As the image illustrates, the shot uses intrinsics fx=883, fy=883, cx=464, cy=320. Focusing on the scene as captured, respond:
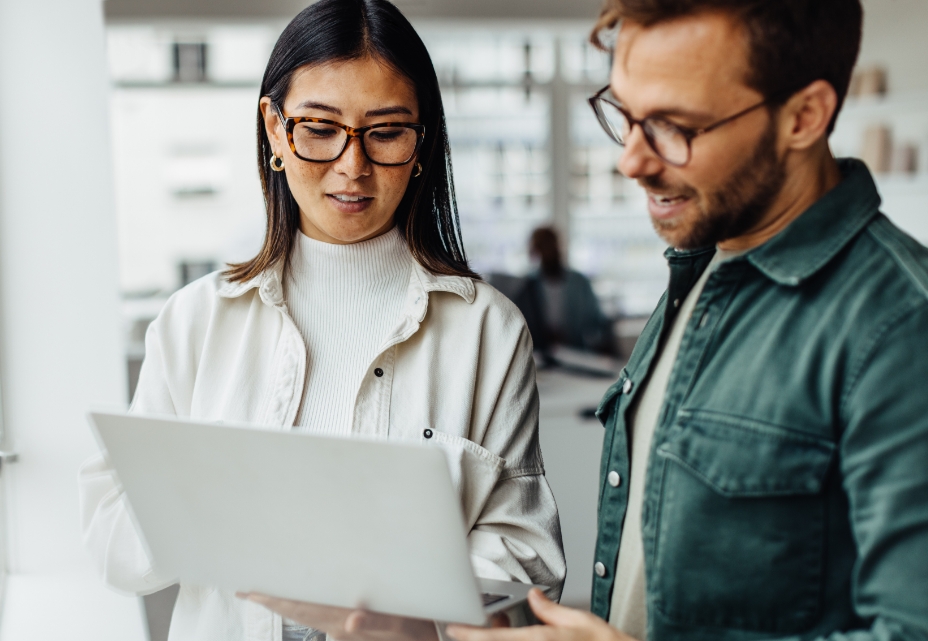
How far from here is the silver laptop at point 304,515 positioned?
90 cm

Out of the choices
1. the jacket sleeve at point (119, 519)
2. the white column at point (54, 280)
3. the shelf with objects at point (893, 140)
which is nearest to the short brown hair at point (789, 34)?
the jacket sleeve at point (119, 519)

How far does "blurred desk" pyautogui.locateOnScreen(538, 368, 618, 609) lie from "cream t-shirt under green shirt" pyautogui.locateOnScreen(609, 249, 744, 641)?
216cm

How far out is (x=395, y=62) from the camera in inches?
49.8

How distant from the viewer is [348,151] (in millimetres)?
1239

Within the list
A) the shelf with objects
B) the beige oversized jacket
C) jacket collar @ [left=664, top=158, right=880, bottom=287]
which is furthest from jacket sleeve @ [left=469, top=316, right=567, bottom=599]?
the shelf with objects

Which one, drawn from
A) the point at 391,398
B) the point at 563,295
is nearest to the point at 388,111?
the point at 391,398

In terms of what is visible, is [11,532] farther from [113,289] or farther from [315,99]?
[315,99]

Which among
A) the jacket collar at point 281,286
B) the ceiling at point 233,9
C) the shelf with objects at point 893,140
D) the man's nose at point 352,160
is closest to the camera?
the man's nose at point 352,160

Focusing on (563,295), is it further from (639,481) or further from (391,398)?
(639,481)

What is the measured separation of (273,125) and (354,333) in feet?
1.11

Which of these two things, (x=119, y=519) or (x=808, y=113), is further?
(x=119, y=519)

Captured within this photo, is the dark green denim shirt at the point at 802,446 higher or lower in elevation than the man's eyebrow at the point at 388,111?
lower

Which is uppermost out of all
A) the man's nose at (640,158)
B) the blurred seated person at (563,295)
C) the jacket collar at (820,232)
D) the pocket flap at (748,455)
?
the man's nose at (640,158)

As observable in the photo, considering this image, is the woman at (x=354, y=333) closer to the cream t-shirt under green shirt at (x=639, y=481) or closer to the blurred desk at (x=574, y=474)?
the cream t-shirt under green shirt at (x=639, y=481)
